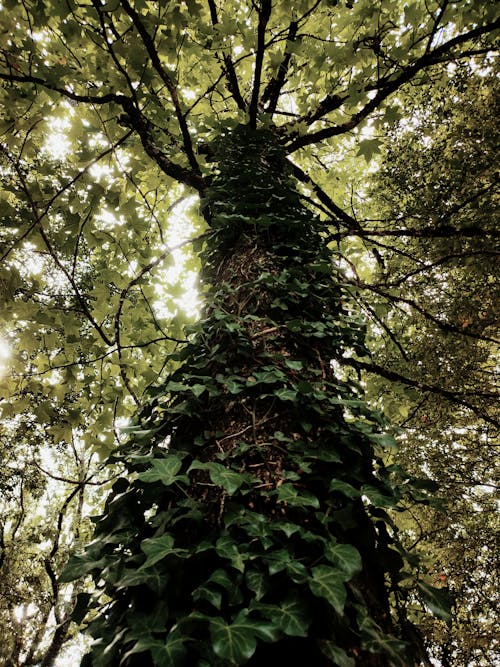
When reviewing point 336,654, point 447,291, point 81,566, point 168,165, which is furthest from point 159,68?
point 447,291

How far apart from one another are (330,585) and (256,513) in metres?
0.26

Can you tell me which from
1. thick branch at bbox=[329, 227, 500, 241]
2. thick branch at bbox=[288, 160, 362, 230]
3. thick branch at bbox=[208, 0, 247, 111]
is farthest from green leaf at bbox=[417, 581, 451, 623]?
thick branch at bbox=[208, 0, 247, 111]

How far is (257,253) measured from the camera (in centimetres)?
216

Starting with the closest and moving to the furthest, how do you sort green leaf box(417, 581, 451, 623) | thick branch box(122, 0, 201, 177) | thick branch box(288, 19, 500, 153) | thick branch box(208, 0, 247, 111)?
green leaf box(417, 581, 451, 623) → thick branch box(122, 0, 201, 177) → thick branch box(288, 19, 500, 153) → thick branch box(208, 0, 247, 111)

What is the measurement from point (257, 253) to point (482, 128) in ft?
8.02

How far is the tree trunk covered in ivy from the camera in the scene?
33.6 inches

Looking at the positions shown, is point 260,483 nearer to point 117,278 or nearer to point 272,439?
point 272,439

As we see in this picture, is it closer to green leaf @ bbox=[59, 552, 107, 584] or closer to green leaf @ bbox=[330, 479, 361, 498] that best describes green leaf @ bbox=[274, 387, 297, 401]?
green leaf @ bbox=[330, 479, 361, 498]

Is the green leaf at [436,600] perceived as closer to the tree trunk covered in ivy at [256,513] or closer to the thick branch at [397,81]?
the tree trunk covered in ivy at [256,513]

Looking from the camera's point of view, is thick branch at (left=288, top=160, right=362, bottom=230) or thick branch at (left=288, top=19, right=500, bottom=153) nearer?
thick branch at (left=288, top=19, right=500, bottom=153)

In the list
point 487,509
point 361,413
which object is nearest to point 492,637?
point 487,509

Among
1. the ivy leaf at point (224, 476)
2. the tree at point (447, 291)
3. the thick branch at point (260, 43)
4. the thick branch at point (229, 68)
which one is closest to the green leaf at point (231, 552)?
the ivy leaf at point (224, 476)

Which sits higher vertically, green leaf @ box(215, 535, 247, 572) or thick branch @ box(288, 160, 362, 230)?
thick branch @ box(288, 160, 362, 230)

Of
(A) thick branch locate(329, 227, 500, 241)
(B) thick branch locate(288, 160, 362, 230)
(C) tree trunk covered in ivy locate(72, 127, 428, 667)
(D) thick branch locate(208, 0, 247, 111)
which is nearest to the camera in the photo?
Answer: (C) tree trunk covered in ivy locate(72, 127, 428, 667)
